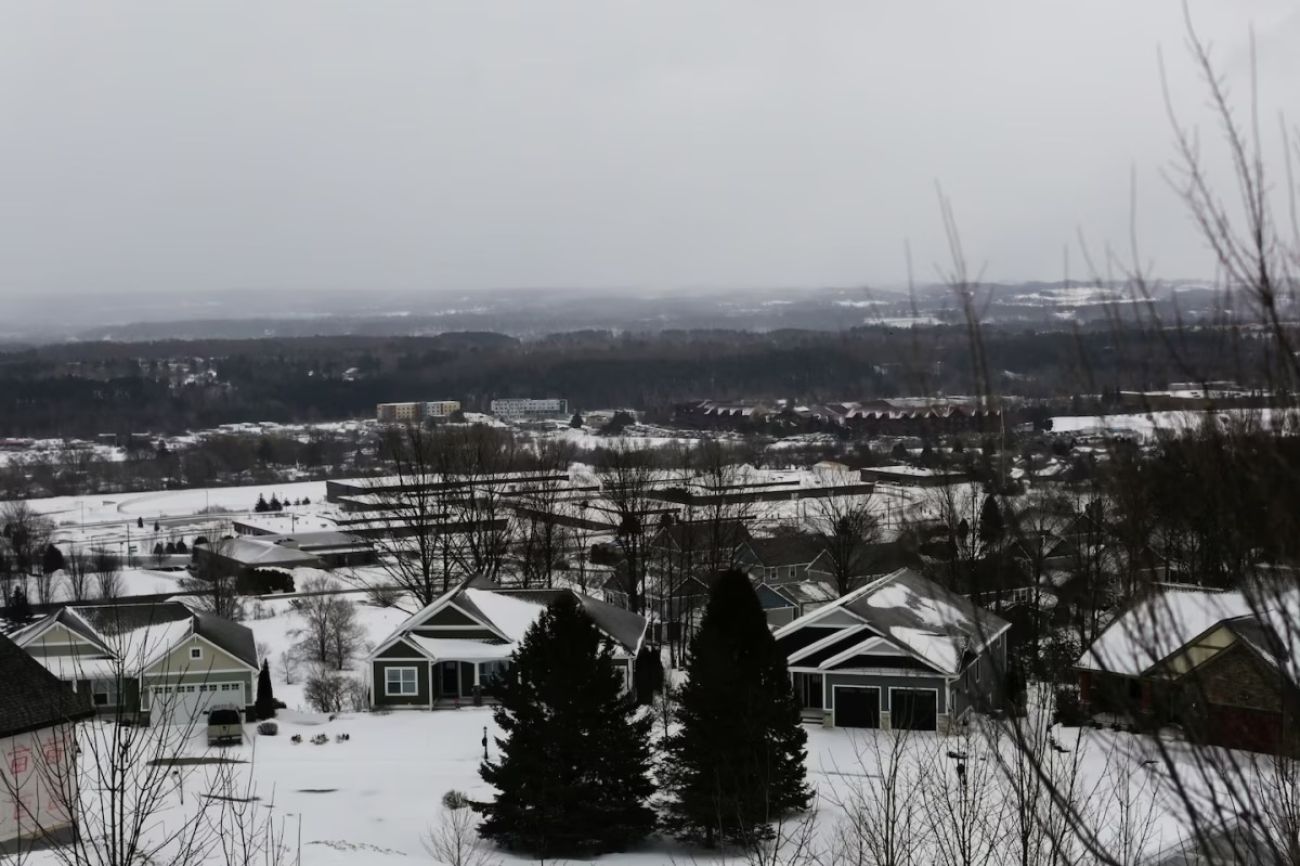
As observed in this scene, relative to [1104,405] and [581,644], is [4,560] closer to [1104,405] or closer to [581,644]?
[581,644]

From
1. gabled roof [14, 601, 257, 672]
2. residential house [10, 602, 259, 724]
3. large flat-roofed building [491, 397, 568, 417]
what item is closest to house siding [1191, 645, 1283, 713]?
residential house [10, 602, 259, 724]

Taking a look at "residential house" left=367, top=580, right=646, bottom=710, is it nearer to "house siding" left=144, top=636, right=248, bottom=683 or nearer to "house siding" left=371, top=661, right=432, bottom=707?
"house siding" left=371, top=661, right=432, bottom=707

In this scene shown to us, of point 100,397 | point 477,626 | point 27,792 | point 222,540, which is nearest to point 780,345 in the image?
point 100,397

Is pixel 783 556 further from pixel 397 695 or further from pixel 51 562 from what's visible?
pixel 51 562

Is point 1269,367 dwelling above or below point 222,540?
above

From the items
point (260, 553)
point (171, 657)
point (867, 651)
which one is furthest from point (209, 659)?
point (260, 553)

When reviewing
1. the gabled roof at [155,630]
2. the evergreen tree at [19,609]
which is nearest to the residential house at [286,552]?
the evergreen tree at [19,609]

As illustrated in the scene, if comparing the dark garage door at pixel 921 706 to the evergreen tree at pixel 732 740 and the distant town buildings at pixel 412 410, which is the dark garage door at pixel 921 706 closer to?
the evergreen tree at pixel 732 740
